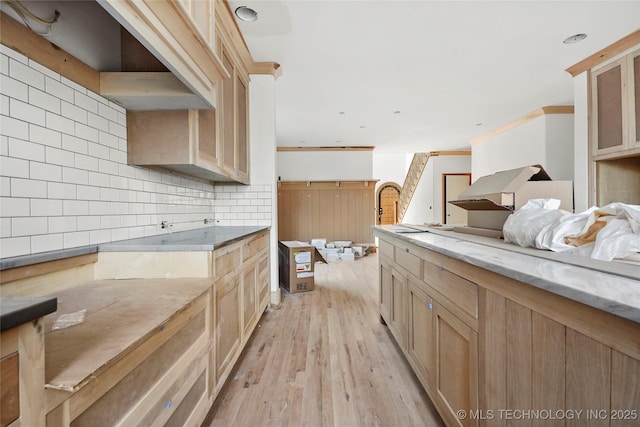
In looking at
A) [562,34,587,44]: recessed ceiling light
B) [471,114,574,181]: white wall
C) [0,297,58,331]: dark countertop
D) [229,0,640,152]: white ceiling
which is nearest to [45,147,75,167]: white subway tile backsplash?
[0,297,58,331]: dark countertop

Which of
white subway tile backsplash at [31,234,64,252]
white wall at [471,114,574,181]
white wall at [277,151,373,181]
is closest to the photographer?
white subway tile backsplash at [31,234,64,252]

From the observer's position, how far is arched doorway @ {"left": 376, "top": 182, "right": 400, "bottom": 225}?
34.8ft

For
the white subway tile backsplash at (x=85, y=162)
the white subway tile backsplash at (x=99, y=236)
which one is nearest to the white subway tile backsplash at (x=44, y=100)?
the white subway tile backsplash at (x=85, y=162)

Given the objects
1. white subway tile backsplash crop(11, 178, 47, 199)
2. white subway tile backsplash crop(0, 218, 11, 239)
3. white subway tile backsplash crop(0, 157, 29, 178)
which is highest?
white subway tile backsplash crop(0, 157, 29, 178)

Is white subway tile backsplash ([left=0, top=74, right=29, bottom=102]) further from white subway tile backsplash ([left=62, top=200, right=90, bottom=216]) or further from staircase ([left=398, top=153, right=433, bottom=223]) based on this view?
staircase ([left=398, top=153, right=433, bottom=223])

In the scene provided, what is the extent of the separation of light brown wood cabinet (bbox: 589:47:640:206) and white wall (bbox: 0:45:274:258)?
4.25m

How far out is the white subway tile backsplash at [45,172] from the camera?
1077mm

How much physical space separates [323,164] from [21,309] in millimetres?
6570

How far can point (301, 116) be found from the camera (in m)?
4.62

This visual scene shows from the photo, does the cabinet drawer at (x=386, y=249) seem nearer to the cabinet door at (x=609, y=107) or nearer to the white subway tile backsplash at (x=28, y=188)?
the white subway tile backsplash at (x=28, y=188)

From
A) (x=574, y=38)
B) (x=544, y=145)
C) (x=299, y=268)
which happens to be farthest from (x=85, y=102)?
(x=544, y=145)

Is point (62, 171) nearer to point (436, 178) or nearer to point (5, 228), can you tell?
point (5, 228)

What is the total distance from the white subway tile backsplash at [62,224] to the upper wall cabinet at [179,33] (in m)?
0.76

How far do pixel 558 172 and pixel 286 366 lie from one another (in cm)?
496
